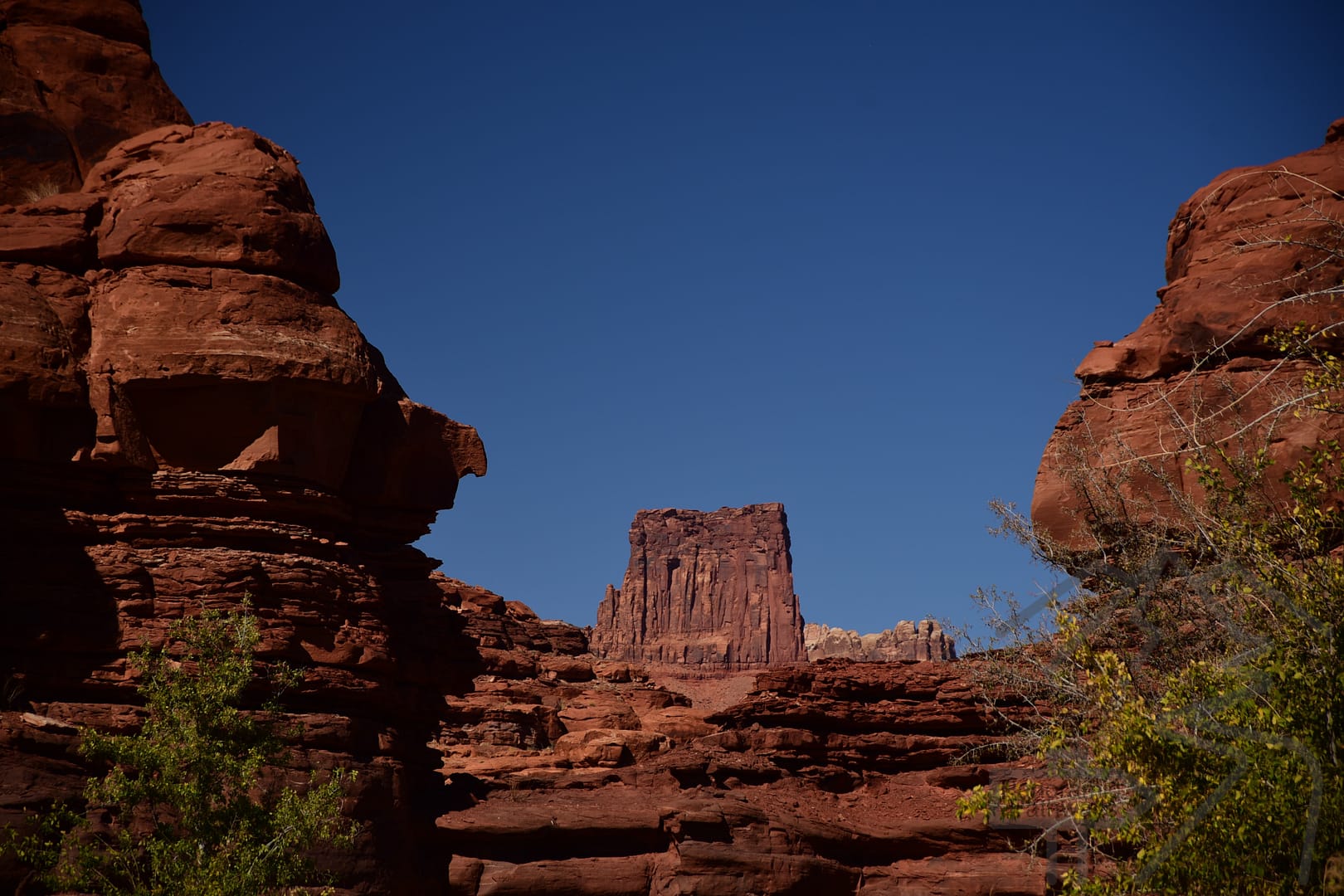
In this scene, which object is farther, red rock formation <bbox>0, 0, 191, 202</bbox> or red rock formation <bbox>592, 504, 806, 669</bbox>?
red rock formation <bbox>592, 504, 806, 669</bbox>

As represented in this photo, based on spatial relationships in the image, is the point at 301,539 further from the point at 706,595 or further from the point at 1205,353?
the point at 706,595

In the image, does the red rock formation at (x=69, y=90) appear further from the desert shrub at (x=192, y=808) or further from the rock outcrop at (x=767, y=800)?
the rock outcrop at (x=767, y=800)

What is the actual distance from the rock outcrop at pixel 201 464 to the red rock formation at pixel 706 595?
107 metres

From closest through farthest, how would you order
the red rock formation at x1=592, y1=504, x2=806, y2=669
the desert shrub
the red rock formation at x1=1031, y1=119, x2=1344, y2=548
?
the desert shrub < the red rock formation at x1=1031, y1=119, x2=1344, y2=548 < the red rock formation at x1=592, y1=504, x2=806, y2=669

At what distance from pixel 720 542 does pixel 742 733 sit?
114856 millimetres

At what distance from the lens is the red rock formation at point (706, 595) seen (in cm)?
13750

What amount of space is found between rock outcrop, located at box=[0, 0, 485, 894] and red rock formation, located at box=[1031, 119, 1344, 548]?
17.2 m

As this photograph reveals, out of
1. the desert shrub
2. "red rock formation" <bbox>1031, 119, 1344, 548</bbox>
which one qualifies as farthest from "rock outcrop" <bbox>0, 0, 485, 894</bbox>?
"red rock formation" <bbox>1031, 119, 1344, 548</bbox>

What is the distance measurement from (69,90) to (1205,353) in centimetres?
3038

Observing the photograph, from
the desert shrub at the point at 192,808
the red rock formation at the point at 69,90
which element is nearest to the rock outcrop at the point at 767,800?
the desert shrub at the point at 192,808

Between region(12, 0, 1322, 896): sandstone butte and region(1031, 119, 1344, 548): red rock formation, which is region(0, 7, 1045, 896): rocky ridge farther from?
region(1031, 119, 1344, 548): red rock formation

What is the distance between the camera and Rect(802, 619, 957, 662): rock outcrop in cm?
13838

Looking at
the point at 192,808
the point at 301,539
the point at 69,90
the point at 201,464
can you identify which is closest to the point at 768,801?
the point at 301,539

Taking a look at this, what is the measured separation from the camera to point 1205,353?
3014 centimetres
